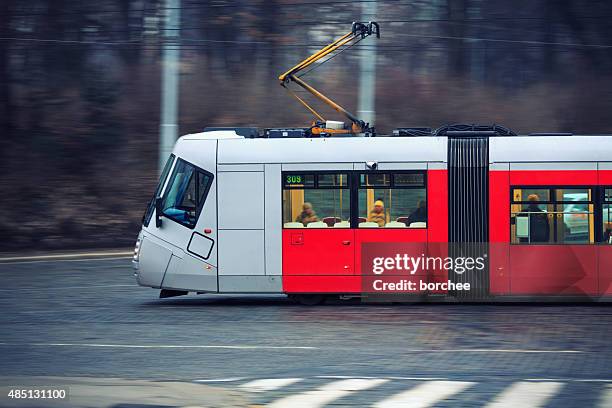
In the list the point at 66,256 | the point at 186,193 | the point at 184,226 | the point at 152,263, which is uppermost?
the point at 186,193

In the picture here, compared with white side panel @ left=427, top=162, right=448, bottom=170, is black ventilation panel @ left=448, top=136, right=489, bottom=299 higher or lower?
lower

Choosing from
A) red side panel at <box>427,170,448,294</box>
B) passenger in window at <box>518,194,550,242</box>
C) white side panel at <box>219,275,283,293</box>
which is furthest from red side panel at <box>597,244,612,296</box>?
white side panel at <box>219,275,283,293</box>

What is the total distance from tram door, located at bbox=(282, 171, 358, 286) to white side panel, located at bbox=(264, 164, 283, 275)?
94mm

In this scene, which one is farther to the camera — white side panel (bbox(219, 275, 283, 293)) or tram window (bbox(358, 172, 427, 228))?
white side panel (bbox(219, 275, 283, 293))

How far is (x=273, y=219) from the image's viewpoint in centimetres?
1791

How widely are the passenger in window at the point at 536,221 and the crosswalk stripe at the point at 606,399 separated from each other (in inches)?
272

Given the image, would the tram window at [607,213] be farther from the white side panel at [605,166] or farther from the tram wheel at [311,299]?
the tram wheel at [311,299]

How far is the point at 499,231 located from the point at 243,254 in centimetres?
395

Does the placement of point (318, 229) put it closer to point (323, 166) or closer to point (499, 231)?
point (323, 166)

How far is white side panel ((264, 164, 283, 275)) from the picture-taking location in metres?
17.8

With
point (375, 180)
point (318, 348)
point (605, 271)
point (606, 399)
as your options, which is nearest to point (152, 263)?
point (375, 180)

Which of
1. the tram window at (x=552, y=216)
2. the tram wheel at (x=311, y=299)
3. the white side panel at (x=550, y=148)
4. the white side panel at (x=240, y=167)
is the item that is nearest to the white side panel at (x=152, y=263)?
the white side panel at (x=240, y=167)

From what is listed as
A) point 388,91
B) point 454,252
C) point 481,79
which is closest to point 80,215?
point 388,91

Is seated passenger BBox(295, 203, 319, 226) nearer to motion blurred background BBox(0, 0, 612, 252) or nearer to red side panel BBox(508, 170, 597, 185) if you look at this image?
red side panel BBox(508, 170, 597, 185)
